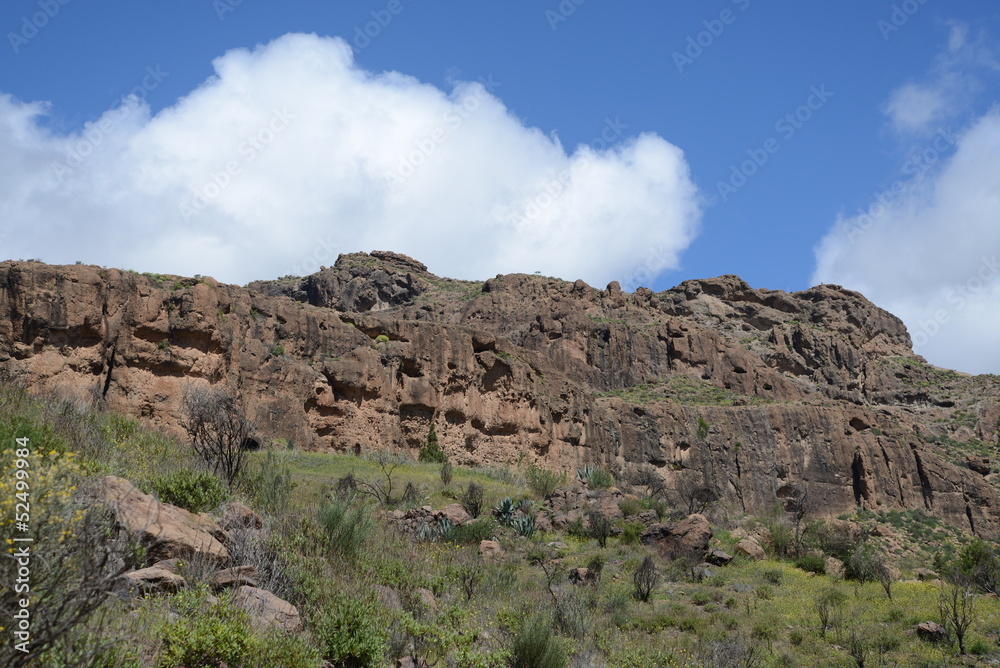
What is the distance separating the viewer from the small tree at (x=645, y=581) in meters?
13.6

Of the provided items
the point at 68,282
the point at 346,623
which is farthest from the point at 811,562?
the point at 68,282

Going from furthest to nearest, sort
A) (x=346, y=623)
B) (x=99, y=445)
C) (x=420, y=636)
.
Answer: (x=99, y=445) → (x=420, y=636) → (x=346, y=623)

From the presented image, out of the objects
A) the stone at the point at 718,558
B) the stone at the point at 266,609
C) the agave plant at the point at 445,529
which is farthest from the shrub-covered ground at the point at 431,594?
the stone at the point at 718,558

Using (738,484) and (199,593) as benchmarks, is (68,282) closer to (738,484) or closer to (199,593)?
(199,593)

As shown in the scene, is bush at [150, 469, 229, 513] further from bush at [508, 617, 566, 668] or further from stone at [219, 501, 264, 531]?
bush at [508, 617, 566, 668]

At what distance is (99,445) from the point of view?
9172 mm

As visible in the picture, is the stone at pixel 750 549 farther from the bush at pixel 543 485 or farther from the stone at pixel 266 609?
the stone at pixel 266 609

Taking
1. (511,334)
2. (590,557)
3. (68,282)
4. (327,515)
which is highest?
(511,334)

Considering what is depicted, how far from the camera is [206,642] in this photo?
5.36m

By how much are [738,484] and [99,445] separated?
158ft

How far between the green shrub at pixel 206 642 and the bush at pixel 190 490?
3.06m

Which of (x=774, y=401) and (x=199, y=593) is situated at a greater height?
(x=774, y=401)

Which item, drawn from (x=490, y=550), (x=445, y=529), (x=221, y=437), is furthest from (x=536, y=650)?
(x=445, y=529)

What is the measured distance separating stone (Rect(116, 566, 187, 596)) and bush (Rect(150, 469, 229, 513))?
2.24m
